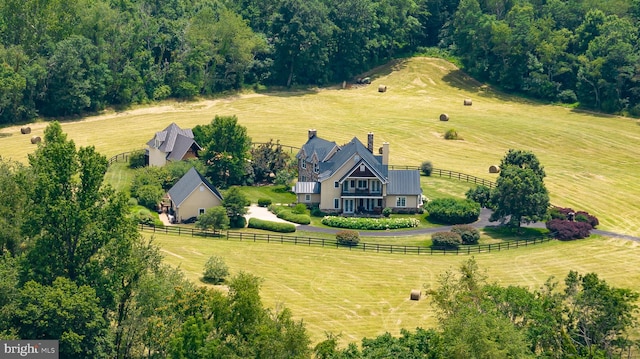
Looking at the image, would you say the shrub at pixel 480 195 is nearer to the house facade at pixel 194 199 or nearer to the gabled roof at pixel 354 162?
the gabled roof at pixel 354 162

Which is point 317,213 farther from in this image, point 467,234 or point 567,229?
point 567,229

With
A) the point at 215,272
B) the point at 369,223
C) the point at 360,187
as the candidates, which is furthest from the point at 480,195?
the point at 215,272

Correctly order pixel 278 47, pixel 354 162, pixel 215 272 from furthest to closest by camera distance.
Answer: pixel 278 47 < pixel 354 162 < pixel 215 272

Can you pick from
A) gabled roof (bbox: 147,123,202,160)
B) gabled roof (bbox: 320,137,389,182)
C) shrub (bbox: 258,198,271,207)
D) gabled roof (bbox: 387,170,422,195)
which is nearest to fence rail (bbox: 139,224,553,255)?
shrub (bbox: 258,198,271,207)

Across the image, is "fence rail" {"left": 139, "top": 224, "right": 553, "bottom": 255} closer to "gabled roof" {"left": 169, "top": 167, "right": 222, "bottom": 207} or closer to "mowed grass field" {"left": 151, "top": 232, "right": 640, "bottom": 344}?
"mowed grass field" {"left": 151, "top": 232, "right": 640, "bottom": 344}

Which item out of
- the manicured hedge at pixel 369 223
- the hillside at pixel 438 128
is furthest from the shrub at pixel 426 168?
the manicured hedge at pixel 369 223

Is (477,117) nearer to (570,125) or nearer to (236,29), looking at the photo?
(570,125)
